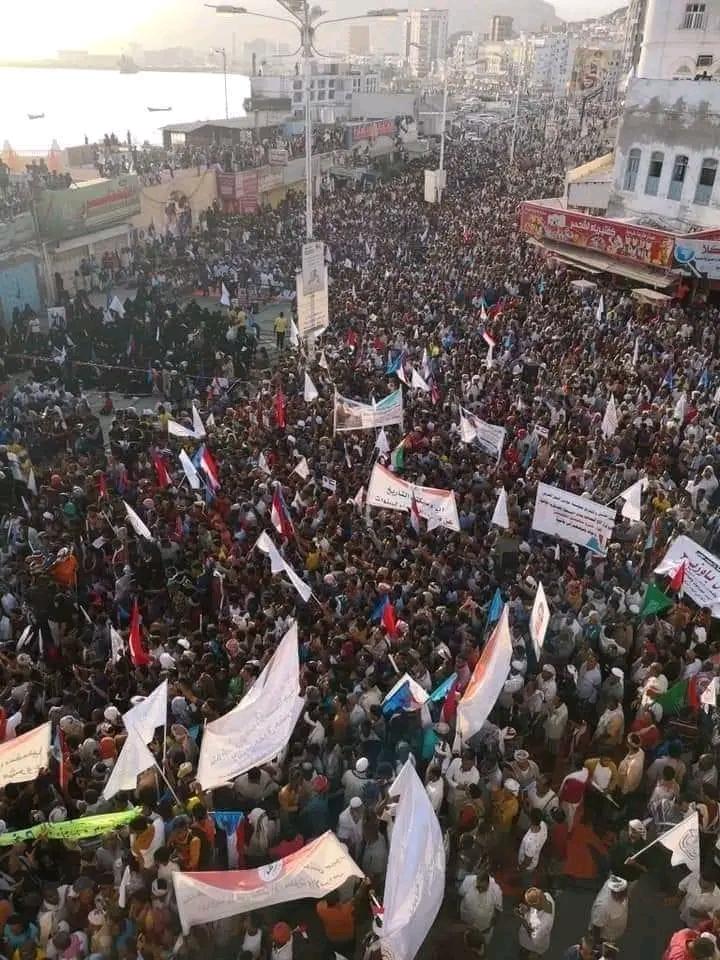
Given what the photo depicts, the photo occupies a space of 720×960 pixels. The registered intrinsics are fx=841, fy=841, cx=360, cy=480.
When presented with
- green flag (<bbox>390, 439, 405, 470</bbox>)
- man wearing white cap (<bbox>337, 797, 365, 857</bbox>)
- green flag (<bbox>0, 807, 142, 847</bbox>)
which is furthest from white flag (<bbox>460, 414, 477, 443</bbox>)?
green flag (<bbox>0, 807, 142, 847</bbox>)

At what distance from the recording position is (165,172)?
2861 cm

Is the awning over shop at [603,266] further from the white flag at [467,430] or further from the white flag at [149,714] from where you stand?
the white flag at [149,714]

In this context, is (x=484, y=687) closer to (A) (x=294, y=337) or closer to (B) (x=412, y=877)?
(B) (x=412, y=877)

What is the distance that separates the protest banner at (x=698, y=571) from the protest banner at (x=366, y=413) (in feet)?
16.1

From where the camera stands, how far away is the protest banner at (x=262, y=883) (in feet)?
16.5

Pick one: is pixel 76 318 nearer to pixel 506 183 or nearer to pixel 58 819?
pixel 58 819

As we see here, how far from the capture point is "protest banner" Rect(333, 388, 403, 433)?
483 inches

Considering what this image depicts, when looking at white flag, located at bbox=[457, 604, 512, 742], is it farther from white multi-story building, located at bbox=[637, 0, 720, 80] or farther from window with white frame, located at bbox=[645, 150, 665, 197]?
→ white multi-story building, located at bbox=[637, 0, 720, 80]

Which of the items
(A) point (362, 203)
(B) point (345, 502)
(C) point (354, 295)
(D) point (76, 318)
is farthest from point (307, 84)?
(A) point (362, 203)

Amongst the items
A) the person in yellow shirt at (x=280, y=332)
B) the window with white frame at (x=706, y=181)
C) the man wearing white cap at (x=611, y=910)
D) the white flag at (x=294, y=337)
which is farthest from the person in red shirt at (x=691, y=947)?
the window with white frame at (x=706, y=181)

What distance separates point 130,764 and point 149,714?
508mm

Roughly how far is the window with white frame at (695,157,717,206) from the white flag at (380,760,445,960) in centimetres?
2373

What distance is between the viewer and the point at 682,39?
39.7 m

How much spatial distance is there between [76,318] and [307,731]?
45.9 feet
